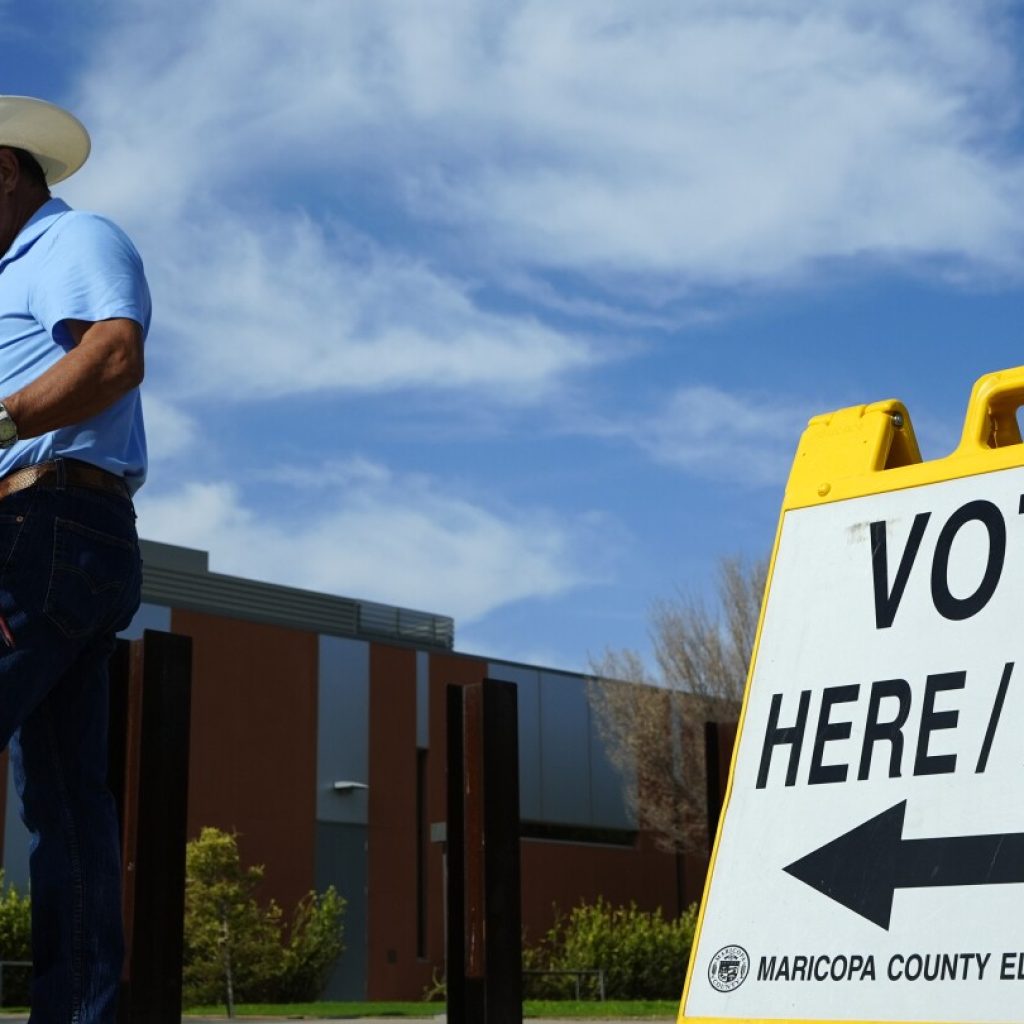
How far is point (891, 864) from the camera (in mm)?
1964

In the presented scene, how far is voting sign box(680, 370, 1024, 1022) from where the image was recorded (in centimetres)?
189

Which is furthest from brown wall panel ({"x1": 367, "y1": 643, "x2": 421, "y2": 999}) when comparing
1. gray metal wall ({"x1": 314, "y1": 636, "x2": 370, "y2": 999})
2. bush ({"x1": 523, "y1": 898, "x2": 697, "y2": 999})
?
bush ({"x1": 523, "y1": 898, "x2": 697, "y2": 999})

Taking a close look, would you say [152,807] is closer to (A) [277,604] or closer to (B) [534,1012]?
(B) [534,1012]

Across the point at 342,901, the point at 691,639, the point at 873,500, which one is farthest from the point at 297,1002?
the point at 873,500

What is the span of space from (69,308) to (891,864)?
1.81 m

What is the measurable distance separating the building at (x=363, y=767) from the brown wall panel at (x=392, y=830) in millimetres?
34

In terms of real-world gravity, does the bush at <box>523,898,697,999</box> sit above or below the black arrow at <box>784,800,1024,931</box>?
below

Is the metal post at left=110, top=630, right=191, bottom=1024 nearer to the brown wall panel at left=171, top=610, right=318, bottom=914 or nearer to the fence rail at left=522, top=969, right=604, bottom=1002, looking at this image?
the fence rail at left=522, top=969, right=604, bottom=1002

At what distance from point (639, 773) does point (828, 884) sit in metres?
33.6

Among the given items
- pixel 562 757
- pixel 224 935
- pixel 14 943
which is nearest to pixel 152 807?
pixel 224 935

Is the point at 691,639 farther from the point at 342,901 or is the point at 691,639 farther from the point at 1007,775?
the point at 1007,775

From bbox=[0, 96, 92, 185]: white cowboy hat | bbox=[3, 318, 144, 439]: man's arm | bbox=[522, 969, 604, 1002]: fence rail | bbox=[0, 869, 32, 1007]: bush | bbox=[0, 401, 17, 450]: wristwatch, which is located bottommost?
bbox=[522, 969, 604, 1002]: fence rail

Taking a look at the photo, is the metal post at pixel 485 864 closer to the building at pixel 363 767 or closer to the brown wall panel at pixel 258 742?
the building at pixel 363 767

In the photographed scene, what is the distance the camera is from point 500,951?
13.1 feet
